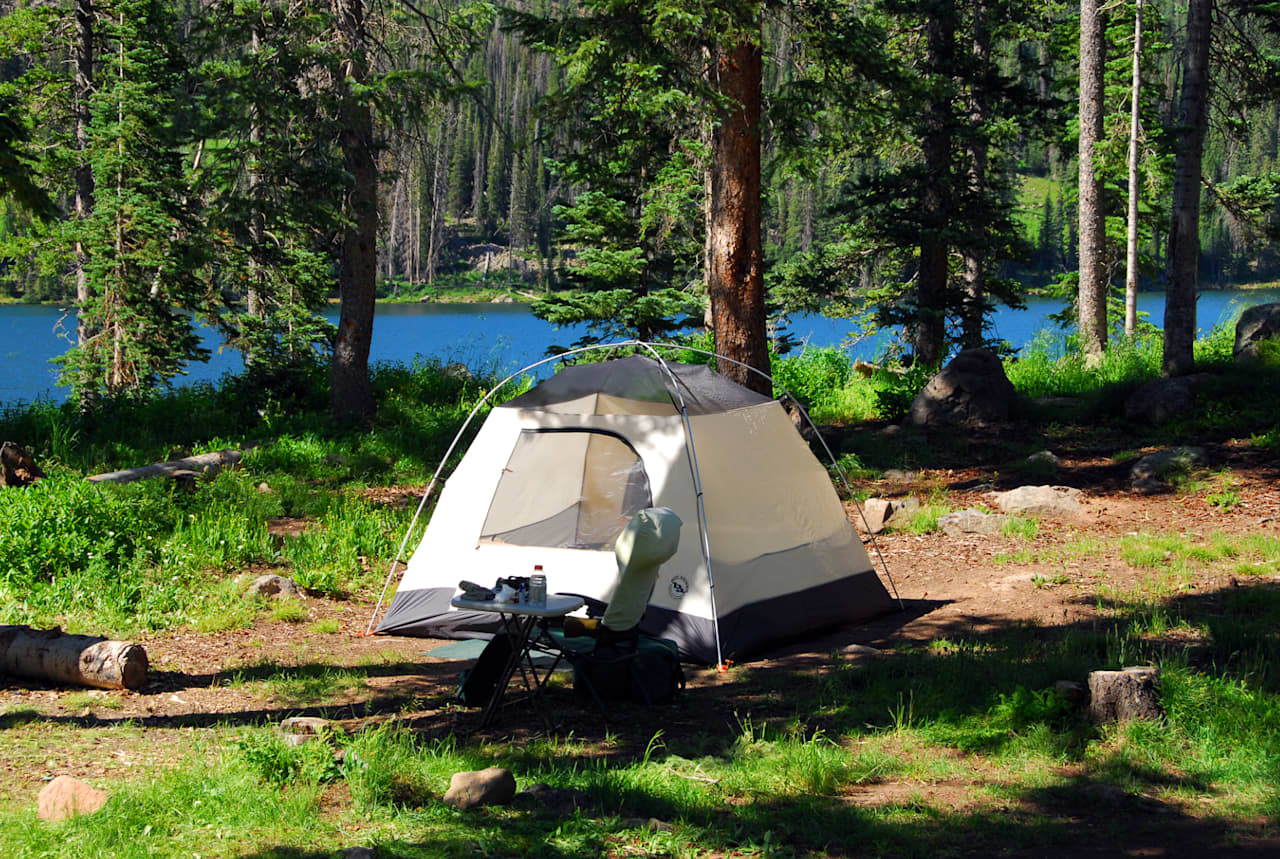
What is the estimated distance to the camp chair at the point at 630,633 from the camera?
5562mm

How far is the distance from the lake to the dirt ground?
28.9 ft

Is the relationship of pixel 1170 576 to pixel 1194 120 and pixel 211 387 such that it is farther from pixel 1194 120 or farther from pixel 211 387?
pixel 211 387

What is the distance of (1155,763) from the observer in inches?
175

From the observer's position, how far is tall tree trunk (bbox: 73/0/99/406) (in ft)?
61.1

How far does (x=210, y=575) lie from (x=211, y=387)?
7.04 m

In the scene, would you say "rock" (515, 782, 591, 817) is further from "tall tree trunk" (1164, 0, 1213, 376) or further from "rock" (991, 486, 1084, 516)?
"tall tree trunk" (1164, 0, 1213, 376)

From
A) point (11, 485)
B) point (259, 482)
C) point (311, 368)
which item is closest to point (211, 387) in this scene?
point (311, 368)

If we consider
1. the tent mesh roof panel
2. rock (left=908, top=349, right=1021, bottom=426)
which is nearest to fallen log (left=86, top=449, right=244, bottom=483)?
the tent mesh roof panel

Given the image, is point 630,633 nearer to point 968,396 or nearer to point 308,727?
point 308,727

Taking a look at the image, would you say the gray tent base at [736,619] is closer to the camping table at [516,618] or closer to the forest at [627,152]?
the camping table at [516,618]

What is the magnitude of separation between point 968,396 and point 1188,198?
3377 millimetres

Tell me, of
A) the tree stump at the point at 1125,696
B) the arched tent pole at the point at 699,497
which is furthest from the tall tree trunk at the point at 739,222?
the tree stump at the point at 1125,696

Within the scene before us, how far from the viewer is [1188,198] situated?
1208 cm

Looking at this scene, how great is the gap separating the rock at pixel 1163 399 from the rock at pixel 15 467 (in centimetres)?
1169
